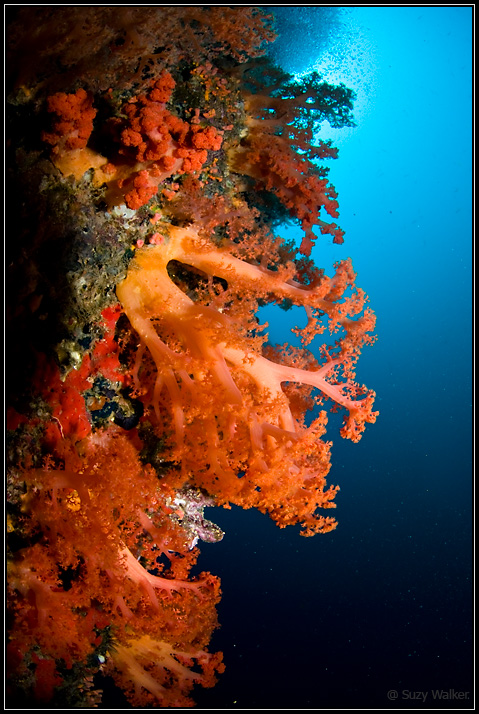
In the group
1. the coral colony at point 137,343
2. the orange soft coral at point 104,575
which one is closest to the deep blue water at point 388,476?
the coral colony at point 137,343

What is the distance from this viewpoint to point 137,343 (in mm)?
3477

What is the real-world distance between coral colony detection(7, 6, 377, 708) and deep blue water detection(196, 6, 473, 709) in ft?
12.0

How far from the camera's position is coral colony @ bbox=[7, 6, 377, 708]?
2.75 meters

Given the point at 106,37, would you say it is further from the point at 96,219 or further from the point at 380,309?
the point at 380,309

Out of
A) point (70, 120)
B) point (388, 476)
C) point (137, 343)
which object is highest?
point (70, 120)

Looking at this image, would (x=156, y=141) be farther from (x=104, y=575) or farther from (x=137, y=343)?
(x=104, y=575)

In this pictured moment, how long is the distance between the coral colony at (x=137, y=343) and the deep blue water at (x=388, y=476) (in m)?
3.66

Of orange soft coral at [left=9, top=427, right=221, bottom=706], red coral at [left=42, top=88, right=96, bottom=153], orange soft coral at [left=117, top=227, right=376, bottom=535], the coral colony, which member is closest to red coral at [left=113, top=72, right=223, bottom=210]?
the coral colony

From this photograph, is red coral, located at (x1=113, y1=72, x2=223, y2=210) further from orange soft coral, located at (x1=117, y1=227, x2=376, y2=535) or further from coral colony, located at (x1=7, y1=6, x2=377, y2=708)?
orange soft coral, located at (x1=117, y1=227, x2=376, y2=535)

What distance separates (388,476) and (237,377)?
3125cm

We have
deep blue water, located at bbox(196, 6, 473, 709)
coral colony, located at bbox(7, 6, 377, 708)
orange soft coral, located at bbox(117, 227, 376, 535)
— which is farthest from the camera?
deep blue water, located at bbox(196, 6, 473, 709)

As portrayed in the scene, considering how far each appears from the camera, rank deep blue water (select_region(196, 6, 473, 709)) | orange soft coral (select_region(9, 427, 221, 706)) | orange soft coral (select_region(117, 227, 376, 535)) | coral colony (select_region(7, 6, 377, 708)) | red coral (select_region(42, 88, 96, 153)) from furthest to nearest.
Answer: deep blue water (select_region(196, 6, 473, 709)) → orange soft coral (select_region(117, 227, 376, 535)) → orange soft coral (select_region(9, 427, 221, 706)) → coral colony (select_region(7, 6, 377, 708)) → red coral (select_region(42, 88, 96, 153))

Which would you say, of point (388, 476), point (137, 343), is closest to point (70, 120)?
point (137, 343)

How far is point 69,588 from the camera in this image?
126 inches
